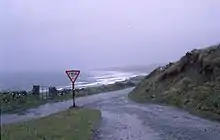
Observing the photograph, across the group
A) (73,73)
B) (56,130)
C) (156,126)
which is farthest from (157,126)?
(73,73)

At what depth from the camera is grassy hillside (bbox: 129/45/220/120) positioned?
25.6 m

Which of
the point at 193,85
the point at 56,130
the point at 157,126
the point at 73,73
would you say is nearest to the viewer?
the point at 56,130

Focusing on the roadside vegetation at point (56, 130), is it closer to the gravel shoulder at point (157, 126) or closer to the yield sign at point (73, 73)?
the gravel shoulder at point (157, 126)

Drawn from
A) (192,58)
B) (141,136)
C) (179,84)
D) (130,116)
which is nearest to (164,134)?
(141,136)

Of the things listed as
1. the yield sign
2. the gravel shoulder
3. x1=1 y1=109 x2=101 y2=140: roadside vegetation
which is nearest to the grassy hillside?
the gravel shoulder

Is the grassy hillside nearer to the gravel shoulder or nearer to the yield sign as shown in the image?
the gravel shoulder

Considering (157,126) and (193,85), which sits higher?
(193,85)

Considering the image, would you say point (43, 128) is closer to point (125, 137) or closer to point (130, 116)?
point (125, 137)

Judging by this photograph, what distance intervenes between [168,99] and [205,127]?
13553mm

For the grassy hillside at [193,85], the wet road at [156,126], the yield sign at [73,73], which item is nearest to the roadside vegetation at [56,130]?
the wet road at [156,126]

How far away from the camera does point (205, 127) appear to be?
59.6 feet

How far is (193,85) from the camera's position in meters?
31.4

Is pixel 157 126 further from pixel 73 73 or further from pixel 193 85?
pixel 193 85

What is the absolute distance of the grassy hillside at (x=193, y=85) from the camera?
2560 cm
